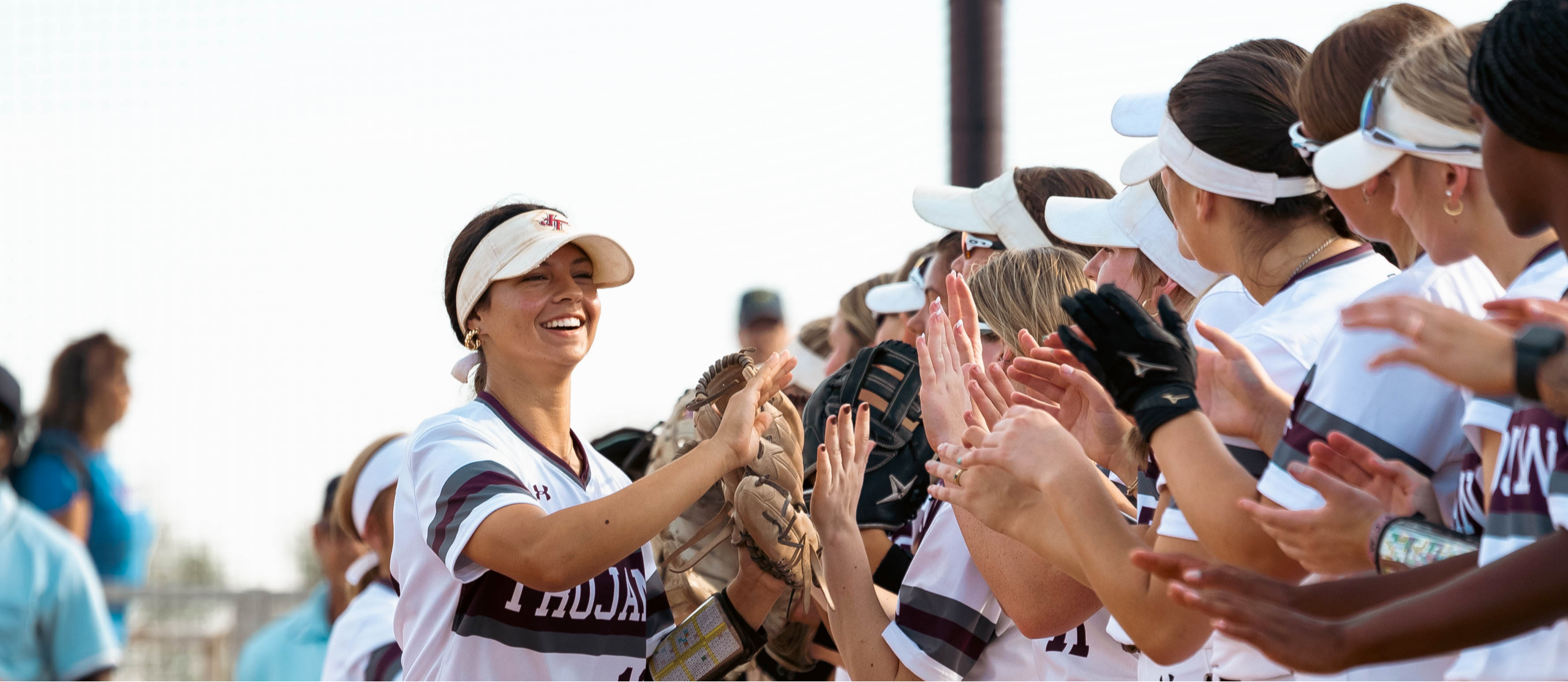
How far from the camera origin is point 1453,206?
1765 millimetres

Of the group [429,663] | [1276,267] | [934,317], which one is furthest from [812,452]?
[1276,267]

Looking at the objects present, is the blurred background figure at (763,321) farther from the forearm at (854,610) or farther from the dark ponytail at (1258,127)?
the dark ponytail at (1258,127)

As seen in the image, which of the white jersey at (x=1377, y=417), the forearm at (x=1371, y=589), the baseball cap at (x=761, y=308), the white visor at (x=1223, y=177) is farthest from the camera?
the baseball cap at (x=761, y=308)

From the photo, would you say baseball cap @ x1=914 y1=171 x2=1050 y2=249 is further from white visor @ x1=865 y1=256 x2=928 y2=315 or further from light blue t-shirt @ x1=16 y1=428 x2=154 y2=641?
light blue t-shirt @ x1=16 y1=428 x2=154 y2=641

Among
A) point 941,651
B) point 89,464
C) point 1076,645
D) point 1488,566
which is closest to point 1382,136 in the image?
point 1488,566

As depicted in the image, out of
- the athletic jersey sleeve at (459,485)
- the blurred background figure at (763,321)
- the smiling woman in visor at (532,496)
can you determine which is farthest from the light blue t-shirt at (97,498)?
the athletic jersey sleeve at (459,485)

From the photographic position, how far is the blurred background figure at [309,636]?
5094 mm

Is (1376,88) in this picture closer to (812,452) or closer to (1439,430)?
(1439,430)

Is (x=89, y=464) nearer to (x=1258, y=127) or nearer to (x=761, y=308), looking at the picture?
(x=761, y=308)

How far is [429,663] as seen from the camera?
2.60 m

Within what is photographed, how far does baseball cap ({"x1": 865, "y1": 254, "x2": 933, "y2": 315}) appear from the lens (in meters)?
4.04

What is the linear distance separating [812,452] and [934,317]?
0.69 meters

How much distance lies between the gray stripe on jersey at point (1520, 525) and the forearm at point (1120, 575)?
0.45 meters

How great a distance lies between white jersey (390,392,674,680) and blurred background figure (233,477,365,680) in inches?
98.3
